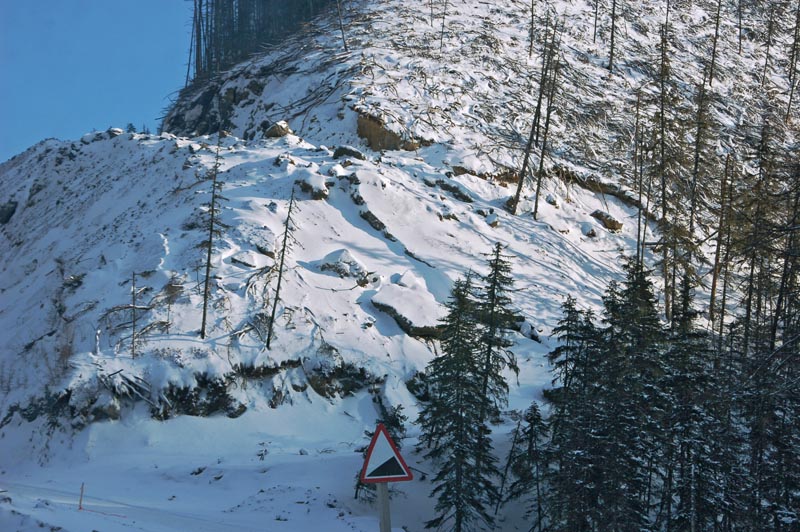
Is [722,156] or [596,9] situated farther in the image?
[596,9]

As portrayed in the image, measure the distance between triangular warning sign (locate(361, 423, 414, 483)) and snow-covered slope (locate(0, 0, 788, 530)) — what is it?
7648mm

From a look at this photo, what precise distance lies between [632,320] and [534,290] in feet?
50.1

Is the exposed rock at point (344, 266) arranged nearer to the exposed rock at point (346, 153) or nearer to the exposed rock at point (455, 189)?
the exposed rock at point (346, 153)

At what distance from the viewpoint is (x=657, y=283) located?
34312 millimetres

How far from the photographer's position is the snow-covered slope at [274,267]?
18.9 m

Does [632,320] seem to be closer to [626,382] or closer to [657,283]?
[626,382]

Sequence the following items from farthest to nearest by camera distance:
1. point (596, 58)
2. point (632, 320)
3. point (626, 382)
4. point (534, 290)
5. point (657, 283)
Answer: point (596, 58) → point (657, 283) → point (534, 290) → point (632, 320) → point (626, 382)

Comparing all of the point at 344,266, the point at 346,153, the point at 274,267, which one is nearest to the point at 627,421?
the point at 274,267

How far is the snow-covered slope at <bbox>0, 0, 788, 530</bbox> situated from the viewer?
18.9 meters

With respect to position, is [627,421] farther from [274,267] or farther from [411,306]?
[274,267]

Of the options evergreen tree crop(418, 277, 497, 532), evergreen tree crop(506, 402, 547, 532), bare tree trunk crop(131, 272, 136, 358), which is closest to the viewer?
evergreen tree crop(418, 277, 497, 532)

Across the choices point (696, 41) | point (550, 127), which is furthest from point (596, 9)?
point (550, 127)

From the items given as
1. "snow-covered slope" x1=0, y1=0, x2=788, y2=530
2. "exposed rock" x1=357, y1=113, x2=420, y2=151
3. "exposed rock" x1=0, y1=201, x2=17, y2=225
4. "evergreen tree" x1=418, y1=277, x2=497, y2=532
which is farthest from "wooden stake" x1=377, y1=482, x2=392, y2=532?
"exposed rock" x1=0, y1=201, x2=17, y2=225

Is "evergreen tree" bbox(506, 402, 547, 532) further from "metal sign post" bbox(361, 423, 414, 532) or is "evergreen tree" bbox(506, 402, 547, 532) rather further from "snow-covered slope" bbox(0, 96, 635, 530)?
"metal sign post" bbox(361, 423, 414, 532)
